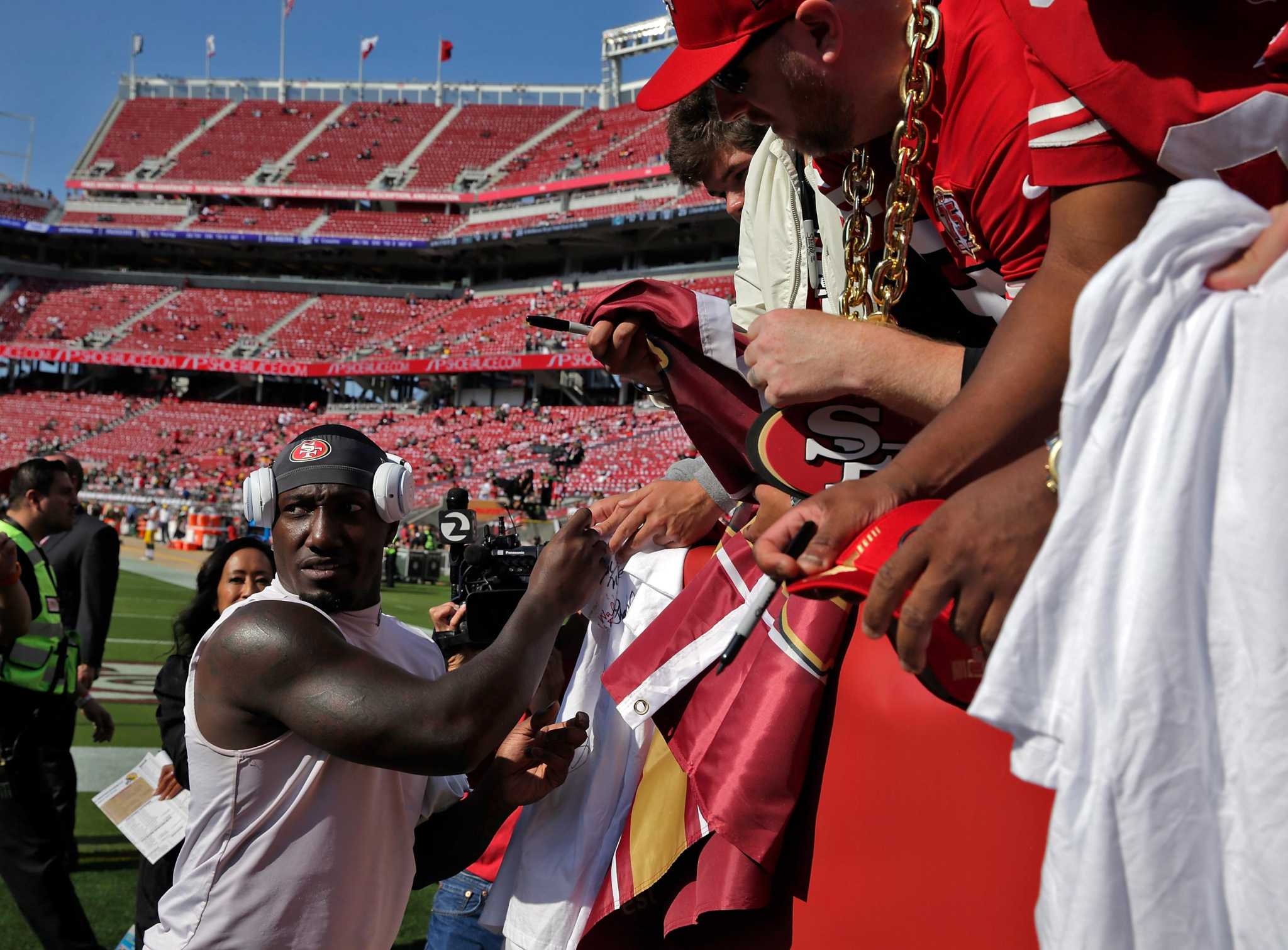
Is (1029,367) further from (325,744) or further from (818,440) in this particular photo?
(325,744)

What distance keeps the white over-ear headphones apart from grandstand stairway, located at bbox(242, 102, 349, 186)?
51440 mm

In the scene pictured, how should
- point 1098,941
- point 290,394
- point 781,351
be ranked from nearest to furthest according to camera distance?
1. point 1098,941
2. point 781,351
3. point 290,394

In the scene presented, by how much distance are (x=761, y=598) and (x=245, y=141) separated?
5718 centimetres

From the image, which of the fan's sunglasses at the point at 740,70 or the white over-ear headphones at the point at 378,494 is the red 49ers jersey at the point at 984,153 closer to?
the fan's sunglasses at the point at 740,70

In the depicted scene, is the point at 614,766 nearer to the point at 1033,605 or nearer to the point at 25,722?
the point at 1033,605

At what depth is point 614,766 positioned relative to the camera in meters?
2.04

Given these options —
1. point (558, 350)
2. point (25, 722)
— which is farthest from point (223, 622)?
point (558, 350)

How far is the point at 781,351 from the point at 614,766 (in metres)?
1.01

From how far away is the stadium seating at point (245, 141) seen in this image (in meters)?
49.9

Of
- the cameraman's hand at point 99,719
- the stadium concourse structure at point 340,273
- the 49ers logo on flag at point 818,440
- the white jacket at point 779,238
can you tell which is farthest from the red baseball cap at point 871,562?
the stadium concourse structure at point 340,273

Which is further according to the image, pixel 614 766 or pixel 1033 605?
pixel 614 766

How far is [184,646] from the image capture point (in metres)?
4.11

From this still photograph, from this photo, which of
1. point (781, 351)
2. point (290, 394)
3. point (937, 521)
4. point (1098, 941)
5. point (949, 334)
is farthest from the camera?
Result: point (290, 394)

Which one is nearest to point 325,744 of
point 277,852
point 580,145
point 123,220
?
point 277,852
